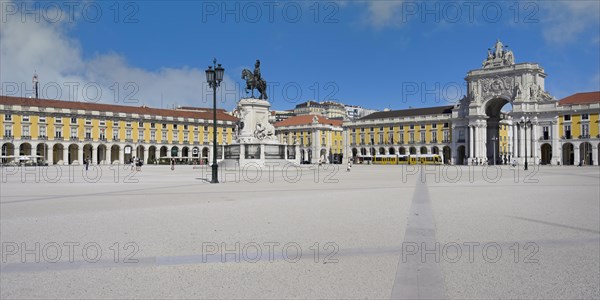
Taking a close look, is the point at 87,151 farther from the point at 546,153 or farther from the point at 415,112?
the point at 546,153

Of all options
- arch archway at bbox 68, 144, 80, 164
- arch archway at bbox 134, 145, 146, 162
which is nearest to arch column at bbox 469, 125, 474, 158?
arch archway at bbox 134, 145, 146, 162

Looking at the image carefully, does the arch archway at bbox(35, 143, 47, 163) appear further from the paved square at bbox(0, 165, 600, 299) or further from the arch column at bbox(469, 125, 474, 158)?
the paved square at bbox(0, 165, 600, 299)

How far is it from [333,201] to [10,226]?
7.45 metres

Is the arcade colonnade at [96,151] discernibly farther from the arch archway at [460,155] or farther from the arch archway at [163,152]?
the arch archway at [460,155]

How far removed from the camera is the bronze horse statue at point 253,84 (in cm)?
4012

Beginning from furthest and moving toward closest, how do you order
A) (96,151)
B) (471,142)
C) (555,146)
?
(96,151), (471,142), (555,146)

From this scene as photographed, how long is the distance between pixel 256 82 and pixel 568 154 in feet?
190

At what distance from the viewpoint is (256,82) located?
40.3m

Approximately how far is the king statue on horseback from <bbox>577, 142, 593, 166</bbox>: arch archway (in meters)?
55.0

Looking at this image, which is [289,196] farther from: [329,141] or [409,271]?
[329,141]

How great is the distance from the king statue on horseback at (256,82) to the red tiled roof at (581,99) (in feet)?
185

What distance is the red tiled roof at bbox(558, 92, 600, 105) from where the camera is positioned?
71.9 m

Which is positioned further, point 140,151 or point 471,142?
point 140,151

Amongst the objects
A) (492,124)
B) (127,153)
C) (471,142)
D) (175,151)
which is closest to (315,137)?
(175,151)
